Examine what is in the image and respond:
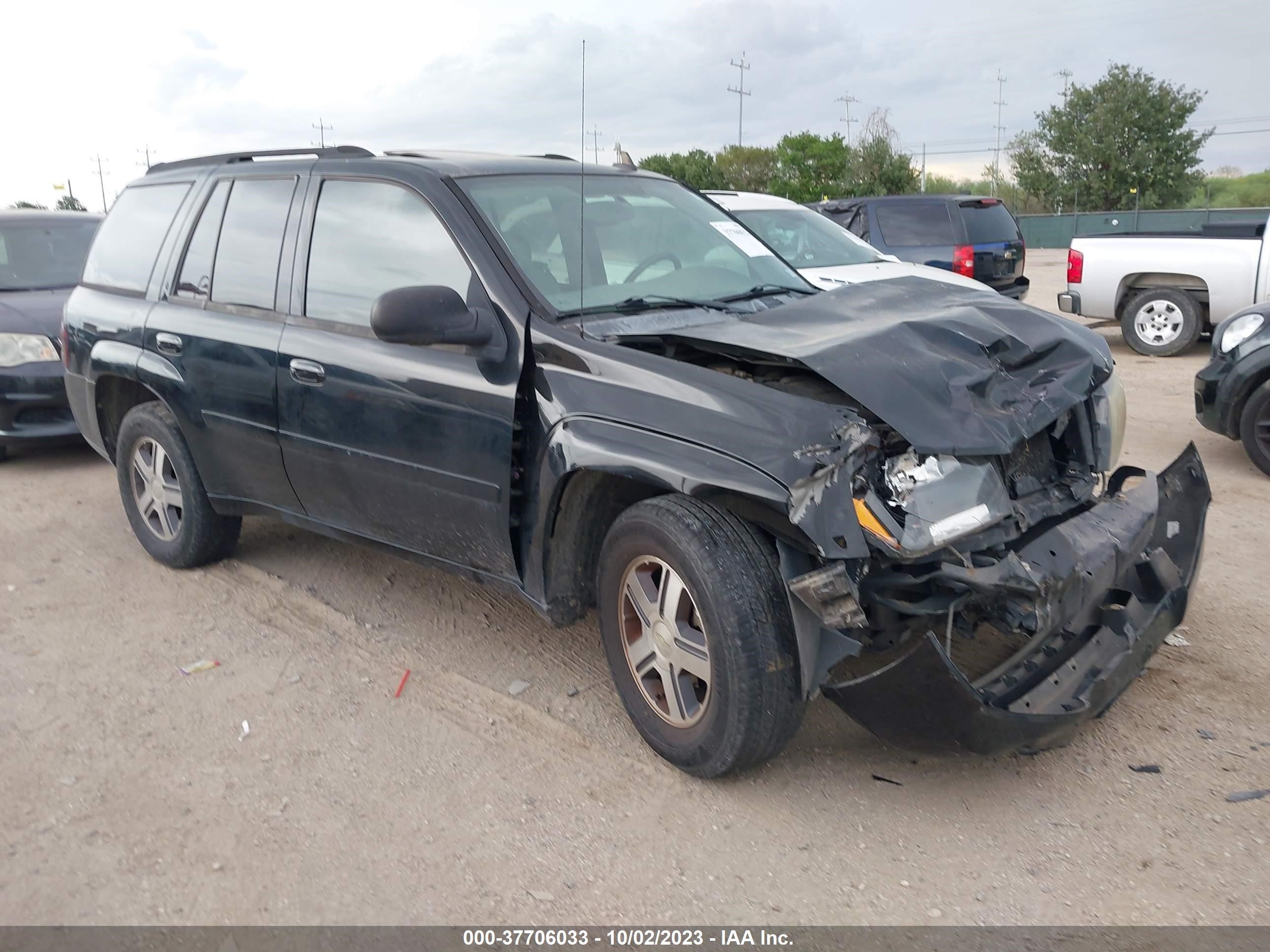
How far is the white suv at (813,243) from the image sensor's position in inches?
339

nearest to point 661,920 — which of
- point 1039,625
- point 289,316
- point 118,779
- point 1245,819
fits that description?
point 1039,625

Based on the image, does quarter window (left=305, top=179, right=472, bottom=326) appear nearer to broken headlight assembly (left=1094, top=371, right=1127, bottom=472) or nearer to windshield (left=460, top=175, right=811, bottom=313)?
windshield (left=460, top=175, right=811, bottom=313)

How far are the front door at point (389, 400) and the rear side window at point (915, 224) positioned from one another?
9258 mm

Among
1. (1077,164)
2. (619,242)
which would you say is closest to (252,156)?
(619,242)

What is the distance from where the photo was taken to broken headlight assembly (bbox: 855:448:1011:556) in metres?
2.81

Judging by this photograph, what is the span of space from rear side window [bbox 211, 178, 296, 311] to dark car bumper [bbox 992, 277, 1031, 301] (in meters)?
9.42

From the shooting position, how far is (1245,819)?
9.73 ft

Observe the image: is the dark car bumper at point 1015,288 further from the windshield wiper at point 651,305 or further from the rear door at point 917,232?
the windshield wiper at point 651,305

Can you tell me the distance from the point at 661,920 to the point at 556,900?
0.94 ft

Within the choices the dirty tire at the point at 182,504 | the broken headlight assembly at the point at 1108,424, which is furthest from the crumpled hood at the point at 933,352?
the dirty tire at the point at 182,504

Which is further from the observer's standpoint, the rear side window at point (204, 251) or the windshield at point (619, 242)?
the rear side window at point (204, 251)
